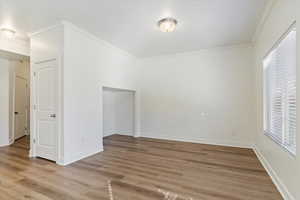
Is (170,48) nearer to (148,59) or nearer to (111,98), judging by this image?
(148,59)

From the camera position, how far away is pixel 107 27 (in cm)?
337

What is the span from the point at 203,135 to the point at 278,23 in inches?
130

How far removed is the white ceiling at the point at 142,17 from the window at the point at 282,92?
34.9 inches

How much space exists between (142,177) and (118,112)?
379cm

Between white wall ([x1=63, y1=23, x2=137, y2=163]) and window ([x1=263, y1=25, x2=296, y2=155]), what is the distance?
3.53 m

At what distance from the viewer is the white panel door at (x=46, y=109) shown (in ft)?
10.7

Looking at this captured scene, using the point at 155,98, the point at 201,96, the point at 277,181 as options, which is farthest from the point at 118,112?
the point at 277,181

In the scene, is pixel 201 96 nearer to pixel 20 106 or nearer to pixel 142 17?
pixel 142 17

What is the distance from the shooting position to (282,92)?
2307 mm

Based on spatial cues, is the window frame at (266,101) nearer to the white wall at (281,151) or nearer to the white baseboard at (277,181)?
the white wall at (281,151)

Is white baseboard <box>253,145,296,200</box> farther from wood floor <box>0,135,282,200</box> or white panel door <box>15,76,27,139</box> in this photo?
white panel door <box>15,76,27,139</box>

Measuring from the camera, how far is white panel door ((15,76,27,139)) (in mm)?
5348

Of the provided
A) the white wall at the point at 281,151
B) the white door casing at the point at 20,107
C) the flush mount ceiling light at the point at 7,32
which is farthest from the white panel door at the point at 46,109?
the white wall at the point at 281,151

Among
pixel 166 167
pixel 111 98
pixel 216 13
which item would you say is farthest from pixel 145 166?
pixel 111 98
